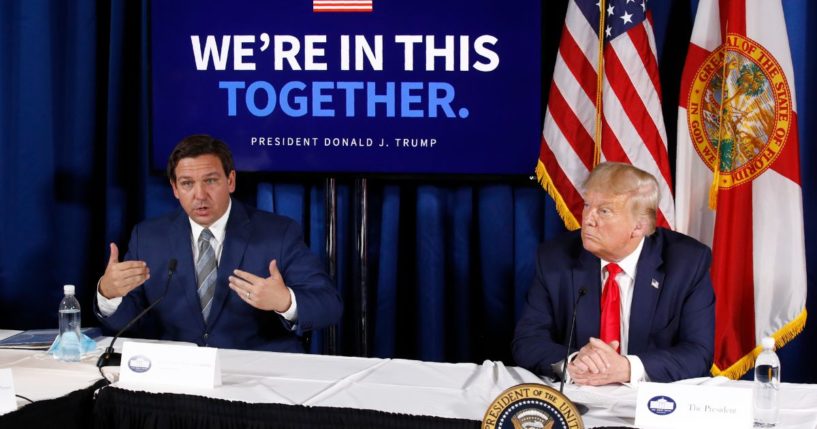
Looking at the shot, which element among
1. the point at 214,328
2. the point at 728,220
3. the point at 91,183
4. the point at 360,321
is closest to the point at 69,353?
the point at 214,328

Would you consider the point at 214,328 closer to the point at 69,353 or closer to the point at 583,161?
the point at 69,353

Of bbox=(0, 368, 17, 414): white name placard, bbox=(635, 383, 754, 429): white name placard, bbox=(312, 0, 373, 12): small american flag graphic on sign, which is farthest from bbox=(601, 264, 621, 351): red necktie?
bbox=(312, 0, 373, 12): small american flag graphic on sign

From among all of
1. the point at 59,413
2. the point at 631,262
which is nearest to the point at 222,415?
the point at 59,413

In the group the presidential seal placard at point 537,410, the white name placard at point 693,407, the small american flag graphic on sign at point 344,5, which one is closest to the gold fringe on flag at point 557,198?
the small american flag graphic on sign at point 344,5

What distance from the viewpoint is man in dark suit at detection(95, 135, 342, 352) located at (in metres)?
3.15

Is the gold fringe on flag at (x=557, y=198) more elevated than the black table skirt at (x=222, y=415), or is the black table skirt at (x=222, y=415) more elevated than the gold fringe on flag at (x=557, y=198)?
the gold fringe on flag at (x=557, y=198)

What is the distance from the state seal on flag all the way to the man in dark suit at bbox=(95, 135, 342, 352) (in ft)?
5.33

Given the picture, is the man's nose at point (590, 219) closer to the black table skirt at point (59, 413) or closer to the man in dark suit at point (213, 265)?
the man in dark suit at point (213, 265)

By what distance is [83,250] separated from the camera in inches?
177

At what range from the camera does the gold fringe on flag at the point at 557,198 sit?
3725mm

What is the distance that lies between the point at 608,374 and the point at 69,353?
1463mm

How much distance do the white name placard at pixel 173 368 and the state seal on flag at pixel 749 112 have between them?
2219 mm

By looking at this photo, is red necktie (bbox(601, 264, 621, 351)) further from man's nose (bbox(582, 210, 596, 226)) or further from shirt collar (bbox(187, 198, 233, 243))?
shirt collar (bbox(187, 198, 233, 243))

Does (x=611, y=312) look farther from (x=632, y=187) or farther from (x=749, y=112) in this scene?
(x=749, y=112)
